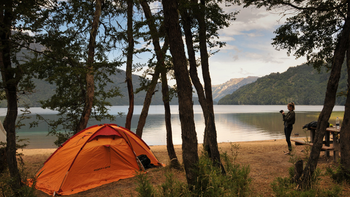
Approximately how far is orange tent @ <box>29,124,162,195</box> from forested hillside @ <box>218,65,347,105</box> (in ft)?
396

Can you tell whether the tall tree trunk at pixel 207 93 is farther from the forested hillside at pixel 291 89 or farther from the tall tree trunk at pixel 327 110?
the forested hillside at pixel 291 89

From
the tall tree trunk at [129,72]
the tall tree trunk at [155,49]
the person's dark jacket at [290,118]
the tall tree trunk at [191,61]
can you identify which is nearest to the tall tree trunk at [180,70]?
the tall tree trunk at [191,61]

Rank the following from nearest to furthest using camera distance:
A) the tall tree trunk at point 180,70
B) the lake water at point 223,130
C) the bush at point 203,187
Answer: the bush at point 203,187 → the tall tree trunk at point 180,70 → the lake water at point 223,130

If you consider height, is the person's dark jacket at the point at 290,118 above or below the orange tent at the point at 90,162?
above

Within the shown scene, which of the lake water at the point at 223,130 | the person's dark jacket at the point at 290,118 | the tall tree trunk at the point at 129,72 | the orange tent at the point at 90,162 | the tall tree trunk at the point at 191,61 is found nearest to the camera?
the orange tent at the point at 90,162

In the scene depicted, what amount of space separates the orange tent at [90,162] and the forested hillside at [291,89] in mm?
120619

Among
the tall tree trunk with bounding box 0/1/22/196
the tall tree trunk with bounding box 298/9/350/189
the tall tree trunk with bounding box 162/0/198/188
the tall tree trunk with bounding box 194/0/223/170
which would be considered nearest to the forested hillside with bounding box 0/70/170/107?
the tall tree trunk with bounding box 0/1/22/196

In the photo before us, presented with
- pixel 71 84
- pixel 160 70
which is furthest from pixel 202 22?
pixel 71 84

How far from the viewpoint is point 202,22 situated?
6.66 meters

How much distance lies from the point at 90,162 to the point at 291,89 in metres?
132

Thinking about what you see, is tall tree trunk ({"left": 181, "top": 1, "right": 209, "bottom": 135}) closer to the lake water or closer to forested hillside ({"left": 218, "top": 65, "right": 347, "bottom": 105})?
the lake water

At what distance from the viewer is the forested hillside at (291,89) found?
379ft

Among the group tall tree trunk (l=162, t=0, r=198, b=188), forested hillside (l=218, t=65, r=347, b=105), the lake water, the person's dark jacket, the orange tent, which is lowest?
the lake water

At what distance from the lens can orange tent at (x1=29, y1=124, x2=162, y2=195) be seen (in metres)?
5.48
